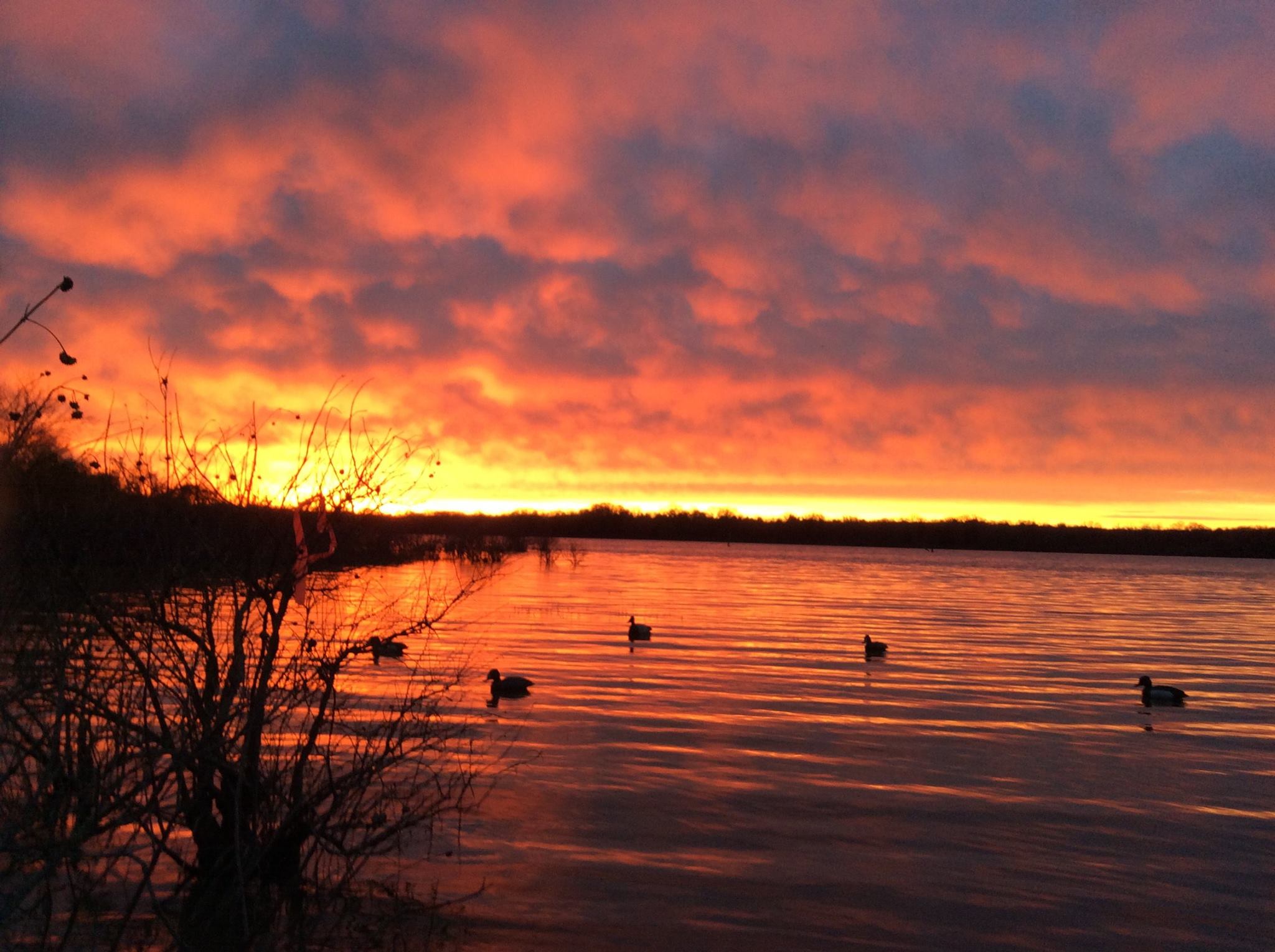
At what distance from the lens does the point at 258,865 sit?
26.0 ft

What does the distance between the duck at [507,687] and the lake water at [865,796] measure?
27 centimetres

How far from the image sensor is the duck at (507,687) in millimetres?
16656

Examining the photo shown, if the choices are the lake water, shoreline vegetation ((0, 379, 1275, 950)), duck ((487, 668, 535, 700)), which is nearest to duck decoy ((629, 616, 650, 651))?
the lake water

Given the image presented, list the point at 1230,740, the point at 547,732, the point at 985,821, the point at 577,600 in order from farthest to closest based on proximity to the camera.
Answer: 1. the point at 577,600
2. the point at 1230,740
3. the point at 547,732
4. the point at 985,821

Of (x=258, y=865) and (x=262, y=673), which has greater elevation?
(x=262, y=673)

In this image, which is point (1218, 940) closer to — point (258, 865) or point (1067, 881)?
point (1067, 881)

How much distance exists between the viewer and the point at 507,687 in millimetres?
16719

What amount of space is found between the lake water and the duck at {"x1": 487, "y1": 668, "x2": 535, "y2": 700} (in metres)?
0.27

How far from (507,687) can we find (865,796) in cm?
667

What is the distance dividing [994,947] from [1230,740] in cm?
993

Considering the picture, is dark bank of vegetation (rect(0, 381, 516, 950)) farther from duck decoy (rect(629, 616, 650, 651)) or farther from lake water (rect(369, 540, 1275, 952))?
duck decoy (rect(629, 616, 650, 651))

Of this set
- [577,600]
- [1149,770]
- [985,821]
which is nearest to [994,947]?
[985,821]

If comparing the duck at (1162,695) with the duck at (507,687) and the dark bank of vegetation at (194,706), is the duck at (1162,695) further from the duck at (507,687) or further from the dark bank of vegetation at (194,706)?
the dark bank of vegetation at (194,706)

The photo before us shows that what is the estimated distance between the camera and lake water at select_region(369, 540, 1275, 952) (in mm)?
8305
